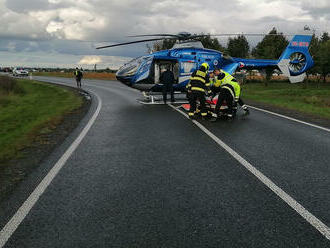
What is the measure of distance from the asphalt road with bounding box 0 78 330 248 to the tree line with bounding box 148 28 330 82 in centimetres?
2402

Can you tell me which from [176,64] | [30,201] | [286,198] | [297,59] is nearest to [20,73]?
[176,64]

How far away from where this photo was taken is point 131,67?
1527 cm

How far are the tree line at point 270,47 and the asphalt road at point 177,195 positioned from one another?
24017 mm

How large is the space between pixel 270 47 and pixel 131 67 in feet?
117

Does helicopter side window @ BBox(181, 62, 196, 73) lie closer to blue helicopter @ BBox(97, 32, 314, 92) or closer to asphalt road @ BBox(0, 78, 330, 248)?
blue helicopter @ BBox(97, 32, 314, 92)

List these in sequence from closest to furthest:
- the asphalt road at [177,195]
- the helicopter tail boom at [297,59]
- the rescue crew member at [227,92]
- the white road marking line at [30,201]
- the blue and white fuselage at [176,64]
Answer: the asphalt road at [177,195] → the white road marking line at [30,201] → the rescue crew member at [227,92] → the blue and white fuselage at [176,64] → the helicopter tail boom at [297,59]

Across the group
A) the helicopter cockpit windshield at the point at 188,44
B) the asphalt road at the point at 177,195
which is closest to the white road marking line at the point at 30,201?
the asphalt road at the point at 177,195

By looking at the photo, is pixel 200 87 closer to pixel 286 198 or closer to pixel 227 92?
pixel 227 92

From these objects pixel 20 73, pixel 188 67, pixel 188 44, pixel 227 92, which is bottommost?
pixel 20 73

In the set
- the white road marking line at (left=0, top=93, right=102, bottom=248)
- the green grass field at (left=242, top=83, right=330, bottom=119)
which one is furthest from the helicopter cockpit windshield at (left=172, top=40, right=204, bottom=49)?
the white road marking line at (left=0, top=93, right=102, bottom=248)

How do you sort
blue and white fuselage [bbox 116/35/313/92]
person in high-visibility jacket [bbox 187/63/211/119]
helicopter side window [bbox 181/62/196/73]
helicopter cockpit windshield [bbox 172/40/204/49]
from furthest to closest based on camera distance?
1. helicopter cockpit windshield [bbox 172/40/204/49]
2. helicopter side window [bbox 181/62/196/73]
3. blue and white fuselage [bbox 116/35/313/92]
4. person in high-visibility jacket [bbox 187/63/211/119]

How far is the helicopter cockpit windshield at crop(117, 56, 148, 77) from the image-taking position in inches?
595

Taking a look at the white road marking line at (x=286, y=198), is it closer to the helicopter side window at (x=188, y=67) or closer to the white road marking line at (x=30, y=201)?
the white road marking line at (x=30, y=201)

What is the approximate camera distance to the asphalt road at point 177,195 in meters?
3.10
